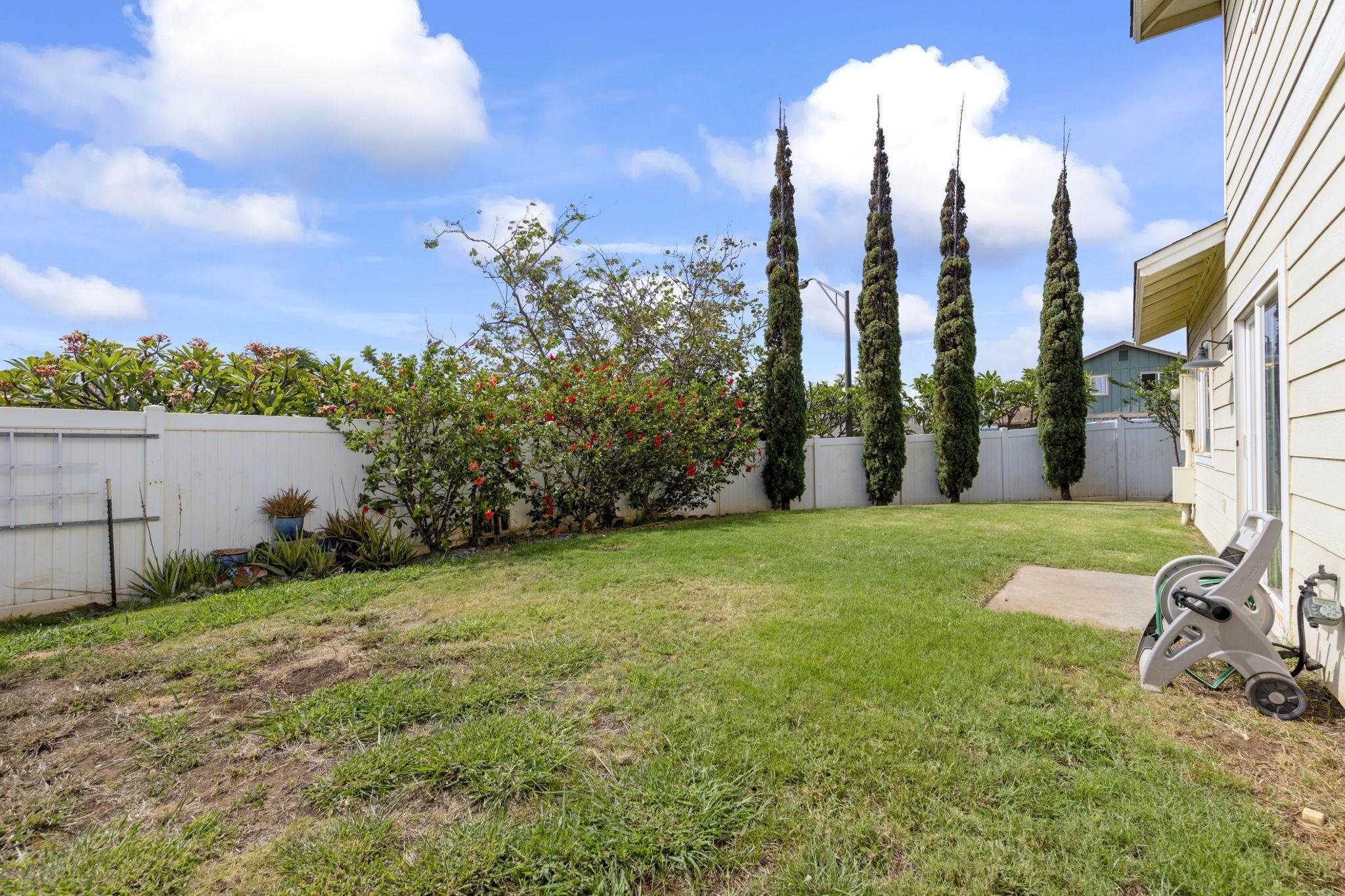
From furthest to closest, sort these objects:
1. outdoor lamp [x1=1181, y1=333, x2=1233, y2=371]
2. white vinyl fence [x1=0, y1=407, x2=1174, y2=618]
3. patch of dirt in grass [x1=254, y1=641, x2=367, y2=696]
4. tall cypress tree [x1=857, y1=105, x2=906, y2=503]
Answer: tall cypress tree [x1=857, y1=105, x2=906, y2=503] < outdoor lamp [x1=1181, y1=333, x2=1233, y2=371] < white vinyl fence [x1=0, y1=407, x2=1174, y2=618] < patch of dirt in grass [x1=254, y1=641, x2=367, y2=696]

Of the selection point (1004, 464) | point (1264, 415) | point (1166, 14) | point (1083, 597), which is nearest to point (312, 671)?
point (1083, 597)

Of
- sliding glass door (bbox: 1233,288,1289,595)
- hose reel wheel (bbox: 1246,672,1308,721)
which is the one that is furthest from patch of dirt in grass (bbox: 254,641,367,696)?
→ sliding glass door (bbox: 1233,288,1289,595)

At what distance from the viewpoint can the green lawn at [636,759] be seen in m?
1.74

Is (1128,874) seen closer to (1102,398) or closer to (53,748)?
(53,748)

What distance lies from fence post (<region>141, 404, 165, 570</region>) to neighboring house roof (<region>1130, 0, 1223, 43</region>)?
966 cm

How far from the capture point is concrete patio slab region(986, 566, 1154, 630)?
399cm

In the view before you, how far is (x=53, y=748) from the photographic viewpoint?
8.11ft

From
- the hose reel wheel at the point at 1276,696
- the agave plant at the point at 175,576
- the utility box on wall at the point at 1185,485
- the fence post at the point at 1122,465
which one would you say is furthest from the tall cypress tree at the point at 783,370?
the hose reel wheel at the point at 1276,696

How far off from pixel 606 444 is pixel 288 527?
12.3ft

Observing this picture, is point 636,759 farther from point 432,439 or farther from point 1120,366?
point 1120,366

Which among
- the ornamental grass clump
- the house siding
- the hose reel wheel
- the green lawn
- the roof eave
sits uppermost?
the house siding

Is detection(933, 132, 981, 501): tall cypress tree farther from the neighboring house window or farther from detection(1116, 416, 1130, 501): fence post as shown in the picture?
the neighboring house window

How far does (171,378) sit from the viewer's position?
6.73 m

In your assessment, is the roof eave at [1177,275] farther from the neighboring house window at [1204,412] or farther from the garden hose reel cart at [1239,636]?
the garden hose reel cart at [1239,636]
